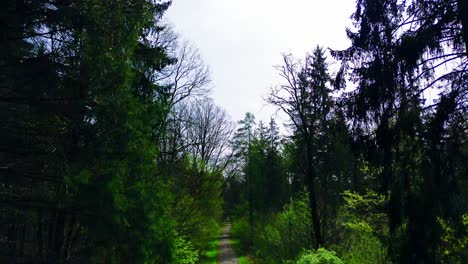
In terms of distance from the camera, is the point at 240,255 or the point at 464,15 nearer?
the point at 464,15

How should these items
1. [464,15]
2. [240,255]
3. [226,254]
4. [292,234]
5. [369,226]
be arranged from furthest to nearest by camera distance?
[226,254], [240,255], [292,234], [369,226], [464,15]

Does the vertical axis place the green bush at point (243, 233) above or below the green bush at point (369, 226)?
below

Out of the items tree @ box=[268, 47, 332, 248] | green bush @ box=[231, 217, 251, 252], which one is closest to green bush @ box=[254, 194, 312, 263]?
tree @ box=[268, 47, 332, 248]

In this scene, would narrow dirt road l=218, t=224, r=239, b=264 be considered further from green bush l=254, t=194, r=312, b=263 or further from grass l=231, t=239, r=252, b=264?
green bush l=254, t=194, r=312, b=263

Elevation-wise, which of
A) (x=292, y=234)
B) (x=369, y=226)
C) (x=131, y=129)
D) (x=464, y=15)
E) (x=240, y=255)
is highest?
(x=464, y=15)

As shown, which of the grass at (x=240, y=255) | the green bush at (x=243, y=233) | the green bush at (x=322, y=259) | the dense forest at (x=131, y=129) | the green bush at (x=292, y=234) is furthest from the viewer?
the green bush at (x=243, y=233)

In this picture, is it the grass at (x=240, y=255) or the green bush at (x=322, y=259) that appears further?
the grass at (x=240, y=255)

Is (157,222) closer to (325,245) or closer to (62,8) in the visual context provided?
(62,8)

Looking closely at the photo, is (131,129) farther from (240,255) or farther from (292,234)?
(240,255)

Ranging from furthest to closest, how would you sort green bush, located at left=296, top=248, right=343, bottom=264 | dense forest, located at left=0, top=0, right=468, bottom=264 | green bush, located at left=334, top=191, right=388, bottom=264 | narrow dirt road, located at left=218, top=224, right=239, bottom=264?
narrow dirt road, located at left=218, top=224, right=239, bottom=264
green bush, located at left=296, top=248, right=343, bottom=264
green bush, located at left=334, top=191, right=388, bottom=264
dense forest, located at left=0, top=0, right=468, bottom=264

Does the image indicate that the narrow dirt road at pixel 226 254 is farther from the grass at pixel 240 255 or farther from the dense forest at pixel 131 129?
the dense forest at pixel 131 129

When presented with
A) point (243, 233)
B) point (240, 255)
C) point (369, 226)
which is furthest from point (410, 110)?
point (243, 233)

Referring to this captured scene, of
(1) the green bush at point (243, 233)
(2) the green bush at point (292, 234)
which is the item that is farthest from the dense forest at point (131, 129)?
(1) the green bush at point (243, 233)

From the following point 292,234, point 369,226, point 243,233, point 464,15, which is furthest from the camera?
point 243,233
